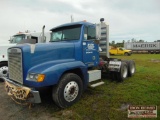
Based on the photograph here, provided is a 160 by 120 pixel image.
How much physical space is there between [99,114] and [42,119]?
145cm

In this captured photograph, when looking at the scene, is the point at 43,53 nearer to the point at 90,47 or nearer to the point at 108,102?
the point at 90,47

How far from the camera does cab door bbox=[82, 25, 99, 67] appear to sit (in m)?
5.61

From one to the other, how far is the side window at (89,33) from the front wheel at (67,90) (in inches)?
60.8

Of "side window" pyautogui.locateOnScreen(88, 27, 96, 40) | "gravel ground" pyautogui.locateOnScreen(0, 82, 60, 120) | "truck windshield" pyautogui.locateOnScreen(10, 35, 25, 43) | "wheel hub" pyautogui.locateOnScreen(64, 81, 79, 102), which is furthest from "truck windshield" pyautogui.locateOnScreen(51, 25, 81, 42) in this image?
"truck windshield" pyautogui.locateOnScreen(10, 35, 25, 43)

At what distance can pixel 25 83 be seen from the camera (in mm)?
4258

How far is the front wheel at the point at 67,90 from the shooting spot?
4414 mm

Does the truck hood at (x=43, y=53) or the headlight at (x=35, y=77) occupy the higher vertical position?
the truck hood at (x=43, y=53)

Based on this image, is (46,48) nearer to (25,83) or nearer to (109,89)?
(25,83)

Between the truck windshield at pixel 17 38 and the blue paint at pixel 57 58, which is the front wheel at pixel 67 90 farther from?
the truck windshield at pixel 17 38

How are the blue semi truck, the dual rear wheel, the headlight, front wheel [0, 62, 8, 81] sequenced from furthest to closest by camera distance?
front wheel [0, 62, 8, 81]
the dual rear wheel
the blue semi truck
the headlight

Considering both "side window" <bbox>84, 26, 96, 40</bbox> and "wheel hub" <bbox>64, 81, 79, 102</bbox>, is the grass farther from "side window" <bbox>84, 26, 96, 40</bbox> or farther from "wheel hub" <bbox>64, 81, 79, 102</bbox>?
"side window" <bbox>84, 26, 96, 40</bbox>

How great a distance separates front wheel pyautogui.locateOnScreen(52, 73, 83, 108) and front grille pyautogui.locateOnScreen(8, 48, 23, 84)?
1.00 m

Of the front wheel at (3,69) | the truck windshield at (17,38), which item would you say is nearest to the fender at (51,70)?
the front wheel at (3,69)

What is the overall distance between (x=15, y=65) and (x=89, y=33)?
267cm
